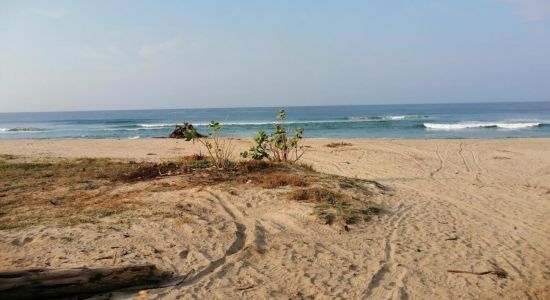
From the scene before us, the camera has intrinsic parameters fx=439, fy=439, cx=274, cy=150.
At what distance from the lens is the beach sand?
441cm

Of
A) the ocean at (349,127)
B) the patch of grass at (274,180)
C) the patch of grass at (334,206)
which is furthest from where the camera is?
the ocean at (349,127)

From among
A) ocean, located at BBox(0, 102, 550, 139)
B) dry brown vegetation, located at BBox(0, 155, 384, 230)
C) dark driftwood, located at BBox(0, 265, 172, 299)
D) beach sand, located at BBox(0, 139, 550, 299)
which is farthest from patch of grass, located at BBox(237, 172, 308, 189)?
ocean, located at BBox(0, 102, 550, 139)

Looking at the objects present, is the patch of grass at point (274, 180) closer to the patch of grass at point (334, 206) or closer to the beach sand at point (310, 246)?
the beach sand at point (310, 246)

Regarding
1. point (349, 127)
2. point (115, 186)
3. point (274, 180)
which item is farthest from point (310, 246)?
point (349, 127)

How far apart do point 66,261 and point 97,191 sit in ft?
11.5

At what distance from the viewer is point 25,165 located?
1085 cm

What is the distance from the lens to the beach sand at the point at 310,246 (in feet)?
14.5

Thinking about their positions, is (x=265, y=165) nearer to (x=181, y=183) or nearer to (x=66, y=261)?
(x=181, y=183)

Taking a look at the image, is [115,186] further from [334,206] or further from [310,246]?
[310,246]

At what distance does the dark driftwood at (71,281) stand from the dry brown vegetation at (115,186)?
212 centimetres

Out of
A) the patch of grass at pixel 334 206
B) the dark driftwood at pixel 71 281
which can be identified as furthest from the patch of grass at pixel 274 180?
the dark driftwood at pixel 71 281

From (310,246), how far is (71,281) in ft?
8.80

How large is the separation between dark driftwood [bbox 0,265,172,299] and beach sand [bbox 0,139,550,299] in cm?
29

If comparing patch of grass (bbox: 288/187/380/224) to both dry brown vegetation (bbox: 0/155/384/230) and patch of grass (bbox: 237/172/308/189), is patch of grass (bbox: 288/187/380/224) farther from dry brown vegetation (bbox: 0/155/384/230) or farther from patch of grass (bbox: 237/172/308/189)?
patch of grass (bbox: 237/172/308/189)
